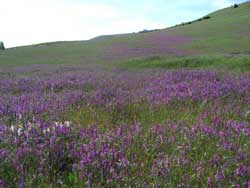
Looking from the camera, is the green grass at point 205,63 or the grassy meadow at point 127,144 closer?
the grassy meadow at point 127,144

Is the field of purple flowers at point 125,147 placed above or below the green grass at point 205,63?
above

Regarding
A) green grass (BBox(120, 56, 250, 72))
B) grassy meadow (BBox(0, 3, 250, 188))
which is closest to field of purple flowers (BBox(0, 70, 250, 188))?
grassy meadow (BBox(0, 3, 250, 188))

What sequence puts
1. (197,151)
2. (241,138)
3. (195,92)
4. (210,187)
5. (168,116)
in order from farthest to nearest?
(195,92), (168,116), (241,138), (197,151), (210,187)

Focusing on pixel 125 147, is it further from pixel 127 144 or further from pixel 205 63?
pixel 205 63

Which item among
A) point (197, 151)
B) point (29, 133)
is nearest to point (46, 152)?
point (29, 133)

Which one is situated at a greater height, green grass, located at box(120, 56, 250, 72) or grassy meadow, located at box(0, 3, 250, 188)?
grassy meadow, located at box(0, 3, 250, 188)

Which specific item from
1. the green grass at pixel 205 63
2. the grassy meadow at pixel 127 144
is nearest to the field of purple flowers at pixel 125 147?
the grassy meadow at pixel 127 144

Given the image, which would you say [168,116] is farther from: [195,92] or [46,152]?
[46,152]

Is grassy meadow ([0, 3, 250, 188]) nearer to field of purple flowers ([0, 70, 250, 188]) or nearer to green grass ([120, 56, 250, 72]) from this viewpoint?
field of purple flowers ([0, 70, 250, 188])

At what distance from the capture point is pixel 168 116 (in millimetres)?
5324

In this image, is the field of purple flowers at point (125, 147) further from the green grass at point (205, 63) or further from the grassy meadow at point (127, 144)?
the green grass at point (205, 63)

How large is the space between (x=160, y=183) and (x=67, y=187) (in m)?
0.74

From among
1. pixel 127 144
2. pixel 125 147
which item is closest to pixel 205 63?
pixel 127 144

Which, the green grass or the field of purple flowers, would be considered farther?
the green grass
